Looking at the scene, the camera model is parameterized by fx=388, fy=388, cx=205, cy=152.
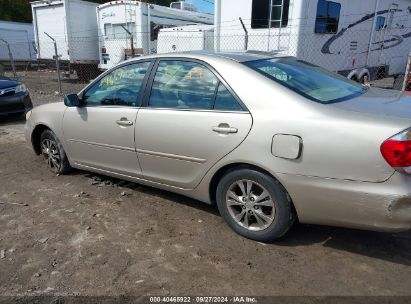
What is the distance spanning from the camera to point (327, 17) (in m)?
9.30

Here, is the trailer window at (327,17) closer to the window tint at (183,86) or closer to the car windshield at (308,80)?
the car windshield at (308,80)

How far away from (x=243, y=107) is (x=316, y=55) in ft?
22.6

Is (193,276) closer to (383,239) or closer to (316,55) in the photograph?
(383,239)

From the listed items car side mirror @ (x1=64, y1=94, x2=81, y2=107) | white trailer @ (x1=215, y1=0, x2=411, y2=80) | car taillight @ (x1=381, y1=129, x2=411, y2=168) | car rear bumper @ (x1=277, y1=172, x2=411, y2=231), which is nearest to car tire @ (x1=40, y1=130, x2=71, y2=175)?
car side mirror @ (x1=64, y1=94, x2=81, y2=107)

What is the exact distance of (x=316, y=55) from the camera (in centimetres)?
939

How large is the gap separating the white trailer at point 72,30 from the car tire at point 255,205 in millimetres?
A: 14764

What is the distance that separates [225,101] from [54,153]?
9.51ft

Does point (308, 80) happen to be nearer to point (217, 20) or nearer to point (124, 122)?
point (124, 122)

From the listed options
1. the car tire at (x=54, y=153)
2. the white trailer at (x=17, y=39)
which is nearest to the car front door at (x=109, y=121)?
the car tire at (x=54, y=153)

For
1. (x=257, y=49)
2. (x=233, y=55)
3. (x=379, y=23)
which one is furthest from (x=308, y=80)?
(x=379, y=23)

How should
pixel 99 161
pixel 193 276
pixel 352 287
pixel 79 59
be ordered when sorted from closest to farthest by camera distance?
1. pixel 352 287
2. pixel 193 276
3. pixel 99 161
4. pixel 79 59

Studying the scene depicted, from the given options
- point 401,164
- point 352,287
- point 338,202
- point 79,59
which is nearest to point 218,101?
point 338,202

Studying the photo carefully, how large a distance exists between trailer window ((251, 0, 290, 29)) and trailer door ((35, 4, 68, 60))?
9.83 m

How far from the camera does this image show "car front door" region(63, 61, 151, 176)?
13.3 ft
